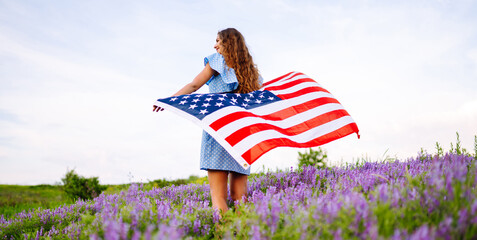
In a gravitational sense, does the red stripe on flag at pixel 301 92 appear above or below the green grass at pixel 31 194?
above

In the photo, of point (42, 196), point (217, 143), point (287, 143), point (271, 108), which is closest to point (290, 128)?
point (271, 108)

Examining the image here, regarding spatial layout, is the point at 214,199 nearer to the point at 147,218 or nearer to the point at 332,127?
the point at 147,218

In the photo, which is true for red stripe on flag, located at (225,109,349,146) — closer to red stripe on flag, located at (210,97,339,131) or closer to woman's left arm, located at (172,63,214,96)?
red stripe on flag, located at (210,97,339,131)

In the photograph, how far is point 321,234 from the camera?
233 centimetres

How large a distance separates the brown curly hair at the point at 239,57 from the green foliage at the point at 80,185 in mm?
7813

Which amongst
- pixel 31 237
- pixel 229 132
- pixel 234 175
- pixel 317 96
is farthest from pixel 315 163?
pixel 31 237

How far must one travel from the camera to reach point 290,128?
538 cm

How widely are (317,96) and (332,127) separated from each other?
0.72m

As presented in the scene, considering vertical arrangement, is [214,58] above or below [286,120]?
above

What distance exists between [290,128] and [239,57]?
1.37 m

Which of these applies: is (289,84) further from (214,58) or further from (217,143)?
(217,143)

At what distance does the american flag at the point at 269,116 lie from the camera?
4.34 meters

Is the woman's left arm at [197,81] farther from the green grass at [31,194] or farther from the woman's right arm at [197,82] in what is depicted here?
the green grass at [31,194]

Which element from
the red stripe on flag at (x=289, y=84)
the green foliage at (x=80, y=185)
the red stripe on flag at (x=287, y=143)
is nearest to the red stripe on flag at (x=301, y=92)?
the red stripe on flag at (x=289, y=84)
